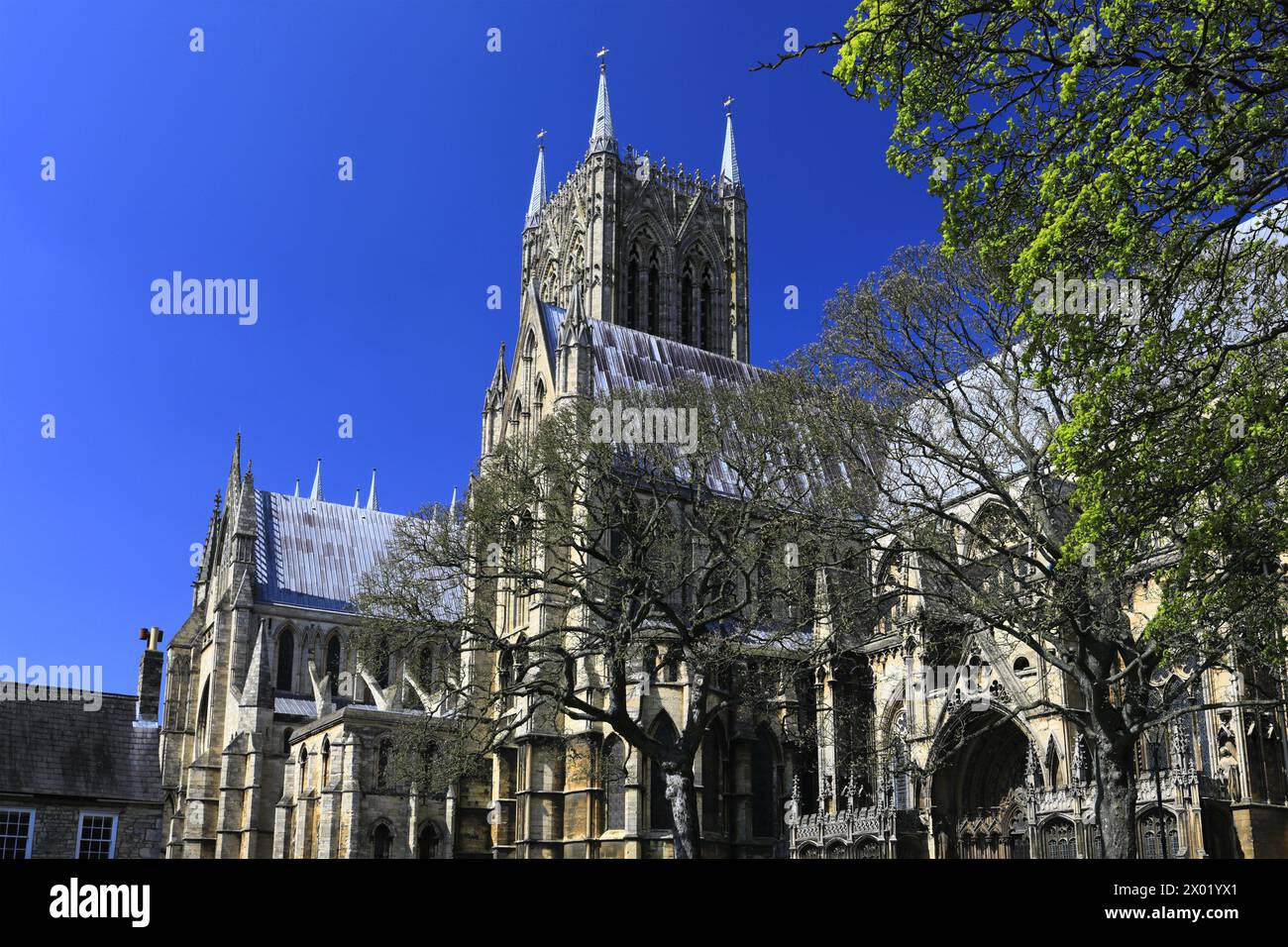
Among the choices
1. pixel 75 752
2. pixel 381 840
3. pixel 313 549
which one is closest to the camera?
pixel 75 752

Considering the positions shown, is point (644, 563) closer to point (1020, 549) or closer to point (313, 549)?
point (1020, 549)

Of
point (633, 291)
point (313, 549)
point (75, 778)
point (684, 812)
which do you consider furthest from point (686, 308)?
point (684, 812)

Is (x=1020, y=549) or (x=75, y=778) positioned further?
(x=75, y=778)

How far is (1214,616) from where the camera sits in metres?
16.0

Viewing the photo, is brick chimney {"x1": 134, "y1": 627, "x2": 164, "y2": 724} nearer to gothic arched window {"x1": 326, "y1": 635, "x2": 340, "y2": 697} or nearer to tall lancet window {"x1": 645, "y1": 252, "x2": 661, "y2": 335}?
gothic arched window {"x1": 326, "y1": 635, "x2": 340, "y2": 697}

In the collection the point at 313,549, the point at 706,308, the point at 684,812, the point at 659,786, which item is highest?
the point at 706,308

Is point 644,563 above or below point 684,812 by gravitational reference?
above

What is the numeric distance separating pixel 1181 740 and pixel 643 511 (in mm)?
13730

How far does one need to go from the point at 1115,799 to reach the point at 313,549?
45.0 m

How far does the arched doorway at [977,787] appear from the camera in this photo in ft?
105

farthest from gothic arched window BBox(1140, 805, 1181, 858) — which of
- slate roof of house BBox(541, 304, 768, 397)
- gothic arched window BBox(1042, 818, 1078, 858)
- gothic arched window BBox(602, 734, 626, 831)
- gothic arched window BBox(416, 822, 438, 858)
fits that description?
gothic arched window BBox(416, 822, 438, 858)

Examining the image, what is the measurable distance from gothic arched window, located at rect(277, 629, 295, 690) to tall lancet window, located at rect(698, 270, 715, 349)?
83.4 ft

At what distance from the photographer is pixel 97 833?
29.8 metres
